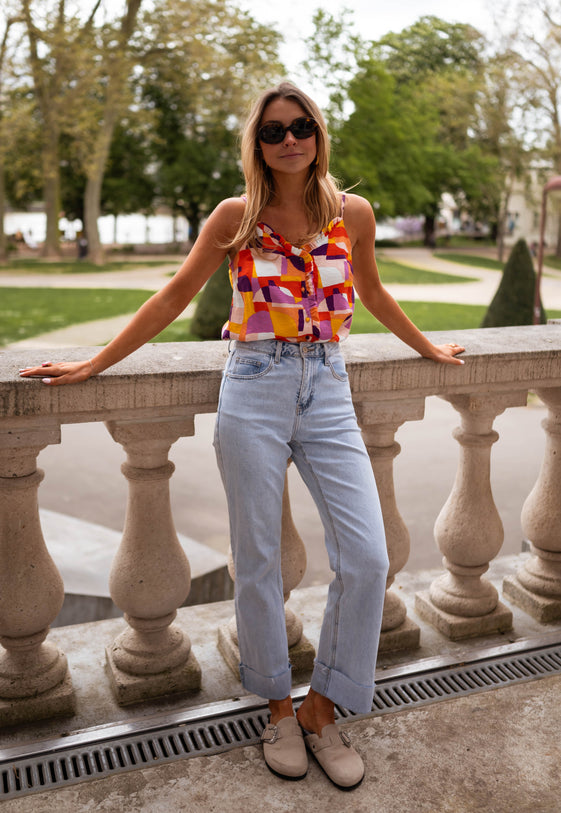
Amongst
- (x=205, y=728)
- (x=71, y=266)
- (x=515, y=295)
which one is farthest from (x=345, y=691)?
(x=71, y=266)

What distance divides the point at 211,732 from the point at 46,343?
1613cm

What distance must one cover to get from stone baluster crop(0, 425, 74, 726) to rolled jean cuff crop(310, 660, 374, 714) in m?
0.80

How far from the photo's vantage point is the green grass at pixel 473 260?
4356 centimetres

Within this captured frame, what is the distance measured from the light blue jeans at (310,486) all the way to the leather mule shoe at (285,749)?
6.4 inches

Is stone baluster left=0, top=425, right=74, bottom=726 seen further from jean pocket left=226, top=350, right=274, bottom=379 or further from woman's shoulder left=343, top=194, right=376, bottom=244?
woman's shoulder left=343, top=194, right=376, bottom=244

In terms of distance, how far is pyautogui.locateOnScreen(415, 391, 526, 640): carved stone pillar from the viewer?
287 cm

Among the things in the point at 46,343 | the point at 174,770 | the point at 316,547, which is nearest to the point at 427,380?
the point at 174,770

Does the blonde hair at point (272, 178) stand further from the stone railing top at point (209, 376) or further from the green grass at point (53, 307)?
the green grass at point (53, 307)

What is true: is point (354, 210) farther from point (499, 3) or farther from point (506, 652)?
point (499, 3)

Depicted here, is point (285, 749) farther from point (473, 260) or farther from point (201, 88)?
A: point (473, 260)

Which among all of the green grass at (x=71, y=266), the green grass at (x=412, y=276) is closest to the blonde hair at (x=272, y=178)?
the green grass at (x=412, y=276)

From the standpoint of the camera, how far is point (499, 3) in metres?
35.9

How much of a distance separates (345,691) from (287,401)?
853mm

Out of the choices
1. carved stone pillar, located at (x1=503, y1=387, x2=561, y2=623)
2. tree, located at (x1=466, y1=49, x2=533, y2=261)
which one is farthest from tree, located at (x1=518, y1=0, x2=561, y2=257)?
carved stone pillar, located at (x1=503, y1=387, x2=561, y2=623)
